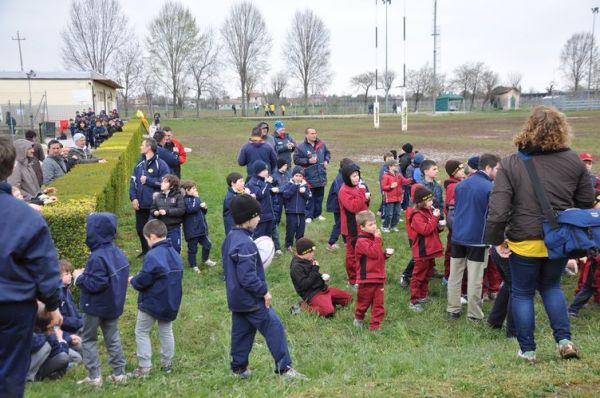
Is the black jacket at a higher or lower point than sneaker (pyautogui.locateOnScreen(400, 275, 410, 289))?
higher

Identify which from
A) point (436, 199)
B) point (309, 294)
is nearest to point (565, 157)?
point (309, 294)

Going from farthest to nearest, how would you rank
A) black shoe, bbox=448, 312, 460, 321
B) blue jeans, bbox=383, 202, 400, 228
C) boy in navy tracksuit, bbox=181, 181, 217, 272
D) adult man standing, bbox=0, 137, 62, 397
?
1. blue jeans, bbox=383, 202, 400, 228
2. boy in navy tracksuit, bbox=181, 181, 217, 272
3. black shoe, bbox=448, 312, 460, 321
4. adult man standing, bbox=0, 137, 62, 397

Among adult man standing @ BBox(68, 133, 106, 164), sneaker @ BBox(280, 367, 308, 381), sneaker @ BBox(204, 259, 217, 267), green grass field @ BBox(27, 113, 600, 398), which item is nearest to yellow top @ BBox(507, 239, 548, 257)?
green grass field @ BBox(27, 113, 600, 398)

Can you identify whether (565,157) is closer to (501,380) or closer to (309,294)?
(501,380)

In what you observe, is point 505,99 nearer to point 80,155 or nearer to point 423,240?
point 80,155

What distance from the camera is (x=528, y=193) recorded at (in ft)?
14.3

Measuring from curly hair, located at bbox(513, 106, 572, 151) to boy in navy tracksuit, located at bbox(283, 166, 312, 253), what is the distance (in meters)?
5.45

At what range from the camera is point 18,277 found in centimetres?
320

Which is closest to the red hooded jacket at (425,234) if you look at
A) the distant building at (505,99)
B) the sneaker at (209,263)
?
the sneaker at (209,263)

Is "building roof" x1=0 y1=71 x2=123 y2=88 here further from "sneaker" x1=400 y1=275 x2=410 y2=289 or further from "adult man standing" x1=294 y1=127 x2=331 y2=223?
"sneaker" x1=400 y1=275 x2=410 y2=289

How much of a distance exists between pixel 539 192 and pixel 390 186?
6.16 m

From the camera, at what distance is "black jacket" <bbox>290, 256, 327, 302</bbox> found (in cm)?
714

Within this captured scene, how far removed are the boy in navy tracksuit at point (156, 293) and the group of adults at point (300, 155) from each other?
442cm

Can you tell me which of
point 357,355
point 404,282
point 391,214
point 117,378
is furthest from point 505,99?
point 117,378
